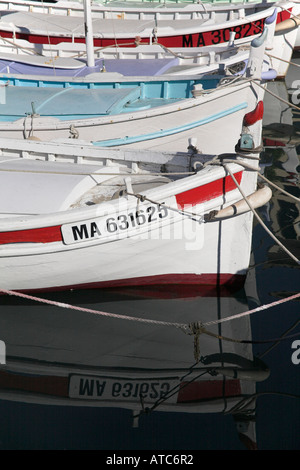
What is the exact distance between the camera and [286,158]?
13.6m

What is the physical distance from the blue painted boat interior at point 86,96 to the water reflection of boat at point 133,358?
3.81m

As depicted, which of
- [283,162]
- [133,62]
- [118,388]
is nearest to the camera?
[118,388]

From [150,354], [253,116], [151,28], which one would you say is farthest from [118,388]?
[151,28]

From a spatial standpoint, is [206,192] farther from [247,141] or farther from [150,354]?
[150,354]

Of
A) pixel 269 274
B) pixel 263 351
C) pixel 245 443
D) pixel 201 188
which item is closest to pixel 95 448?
pixel 245 443

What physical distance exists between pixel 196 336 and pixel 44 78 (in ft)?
23.0

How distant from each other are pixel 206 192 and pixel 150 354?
2.22 meters

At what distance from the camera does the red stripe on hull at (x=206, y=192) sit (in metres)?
8.23

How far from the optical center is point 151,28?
15.6 m

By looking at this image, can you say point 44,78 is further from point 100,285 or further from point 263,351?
point 263,351

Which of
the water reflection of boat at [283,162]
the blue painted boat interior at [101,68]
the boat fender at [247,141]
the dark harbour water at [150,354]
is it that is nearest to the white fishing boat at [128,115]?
the blue painted boat interior at [101,68]

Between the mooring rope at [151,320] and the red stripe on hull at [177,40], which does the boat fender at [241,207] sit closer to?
the mooring rope at [151,320]

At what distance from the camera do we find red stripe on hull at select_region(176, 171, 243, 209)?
823cm

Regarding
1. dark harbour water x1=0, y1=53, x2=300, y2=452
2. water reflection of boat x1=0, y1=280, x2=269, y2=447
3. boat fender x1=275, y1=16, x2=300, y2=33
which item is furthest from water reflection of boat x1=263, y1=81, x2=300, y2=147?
water reflection of boat x1=0, y1=280, x2=269, y2=447
